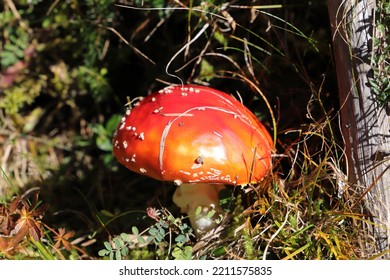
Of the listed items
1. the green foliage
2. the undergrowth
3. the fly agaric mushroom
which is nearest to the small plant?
the undergrowth

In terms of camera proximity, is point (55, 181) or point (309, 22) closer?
point (309, 22)

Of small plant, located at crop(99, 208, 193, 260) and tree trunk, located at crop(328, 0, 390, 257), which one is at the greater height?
tree trunk, located at crop(328, 0, 390, 257)

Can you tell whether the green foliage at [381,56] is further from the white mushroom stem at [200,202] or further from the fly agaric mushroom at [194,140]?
the white mushroom stem at [200,202]

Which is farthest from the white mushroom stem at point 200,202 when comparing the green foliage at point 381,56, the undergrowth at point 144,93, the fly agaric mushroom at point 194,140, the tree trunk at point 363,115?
the green foliage at point 381,56

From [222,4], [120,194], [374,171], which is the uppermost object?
[222,4]

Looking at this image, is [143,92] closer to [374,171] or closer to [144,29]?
[144,29]

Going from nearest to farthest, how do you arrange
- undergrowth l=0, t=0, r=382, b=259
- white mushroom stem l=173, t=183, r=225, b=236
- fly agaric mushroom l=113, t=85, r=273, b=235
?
1. fly agaric mushroom l=113, t=85, r=273, b=235
2. undergrowth l=0, t=0, r=382, b=259
3. white mushroom stem l=173, t=183, r=225, b=236

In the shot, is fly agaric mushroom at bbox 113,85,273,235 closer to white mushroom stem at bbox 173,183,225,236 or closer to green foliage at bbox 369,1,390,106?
white mushroom stem at bbox 173,183,225,236
